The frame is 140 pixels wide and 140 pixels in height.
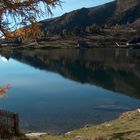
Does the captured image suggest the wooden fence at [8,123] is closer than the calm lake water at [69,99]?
Yes

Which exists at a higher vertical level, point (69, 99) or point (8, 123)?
point (8, 123)

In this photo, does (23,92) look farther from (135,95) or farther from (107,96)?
(135,95)

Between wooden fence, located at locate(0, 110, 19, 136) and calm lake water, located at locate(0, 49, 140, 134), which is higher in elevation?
wooden fence, located at locate(0, 110, 19, 136)

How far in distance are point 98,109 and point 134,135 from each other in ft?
106

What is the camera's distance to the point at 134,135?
61.7ft

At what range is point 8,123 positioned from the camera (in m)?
21.8

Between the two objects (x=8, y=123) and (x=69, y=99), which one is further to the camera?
(x=69, y=99)

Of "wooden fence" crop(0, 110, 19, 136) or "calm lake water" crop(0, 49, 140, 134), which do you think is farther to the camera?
"calm lake water" crop(0, 49, 140, 134)

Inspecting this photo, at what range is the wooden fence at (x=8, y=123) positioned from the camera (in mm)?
21352

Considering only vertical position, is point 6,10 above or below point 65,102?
above

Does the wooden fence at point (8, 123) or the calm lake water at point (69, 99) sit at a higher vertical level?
the wooden fence at point (8, 123)

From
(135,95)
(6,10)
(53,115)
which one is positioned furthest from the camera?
(135,95)

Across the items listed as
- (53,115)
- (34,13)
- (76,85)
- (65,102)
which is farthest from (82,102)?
(34,13)

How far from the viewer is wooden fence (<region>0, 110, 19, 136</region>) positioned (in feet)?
70.1
